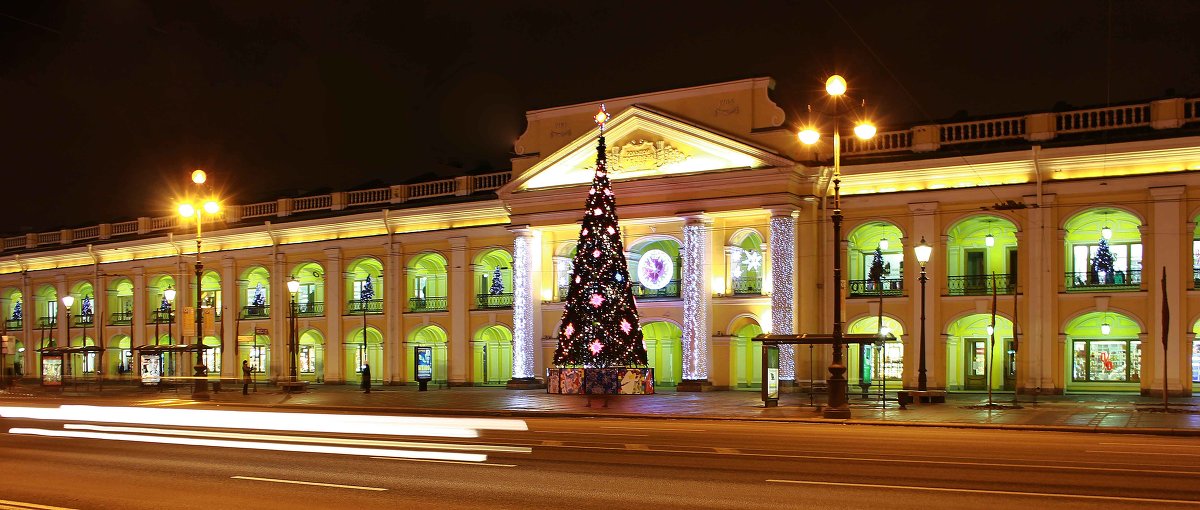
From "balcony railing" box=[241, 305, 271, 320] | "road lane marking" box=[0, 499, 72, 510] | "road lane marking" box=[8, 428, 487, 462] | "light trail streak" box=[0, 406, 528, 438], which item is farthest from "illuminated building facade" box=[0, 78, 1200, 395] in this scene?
"road lane marking" box=[0, 499, 72, 510]

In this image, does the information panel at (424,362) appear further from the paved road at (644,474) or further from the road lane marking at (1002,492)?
the road lane marking at (1002,492)

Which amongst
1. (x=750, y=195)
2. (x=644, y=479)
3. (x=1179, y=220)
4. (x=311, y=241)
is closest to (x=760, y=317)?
(x=750, y=195)

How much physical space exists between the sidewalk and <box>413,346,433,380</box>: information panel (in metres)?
6.83

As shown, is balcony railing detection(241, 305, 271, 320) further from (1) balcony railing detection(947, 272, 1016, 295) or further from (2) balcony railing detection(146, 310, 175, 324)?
(1) balcony railing detection(947, 272, 1016, 295)

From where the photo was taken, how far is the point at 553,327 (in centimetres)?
4891

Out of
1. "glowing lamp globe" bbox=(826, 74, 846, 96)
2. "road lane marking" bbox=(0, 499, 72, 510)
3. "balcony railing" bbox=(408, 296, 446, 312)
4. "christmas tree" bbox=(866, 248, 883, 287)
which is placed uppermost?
"glowing lamp globe" bbox=(826, 74, 846, 96)

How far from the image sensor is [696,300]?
44.6 metres

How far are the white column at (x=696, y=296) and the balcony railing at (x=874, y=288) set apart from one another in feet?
18.1

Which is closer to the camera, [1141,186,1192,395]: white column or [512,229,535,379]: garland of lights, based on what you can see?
[1141,186,1192,395]: white column

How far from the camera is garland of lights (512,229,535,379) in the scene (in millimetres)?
48719

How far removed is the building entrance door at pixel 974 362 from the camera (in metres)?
43.3

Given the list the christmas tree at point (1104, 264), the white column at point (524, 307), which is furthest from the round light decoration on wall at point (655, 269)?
the christmas tree at point (1104, 264)

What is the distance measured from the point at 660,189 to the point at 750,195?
395 cm

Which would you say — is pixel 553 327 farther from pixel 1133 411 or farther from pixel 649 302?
pixel 1133 411
